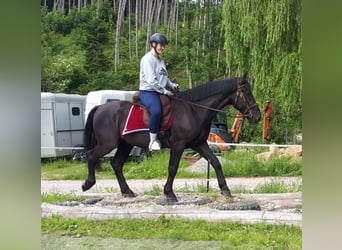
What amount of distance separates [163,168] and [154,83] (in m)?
0.88

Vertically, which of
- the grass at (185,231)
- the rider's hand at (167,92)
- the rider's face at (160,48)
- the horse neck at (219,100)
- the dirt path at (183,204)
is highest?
the rider's face at (160,48)

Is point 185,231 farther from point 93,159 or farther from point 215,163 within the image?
point 93,159

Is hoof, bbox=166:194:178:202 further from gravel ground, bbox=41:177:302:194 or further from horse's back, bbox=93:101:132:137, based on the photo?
horse's back, bbox=93:101:132:137

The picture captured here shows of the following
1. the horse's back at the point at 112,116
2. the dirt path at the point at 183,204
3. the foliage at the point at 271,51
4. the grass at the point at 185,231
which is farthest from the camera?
the horse's back at the point at 112,116

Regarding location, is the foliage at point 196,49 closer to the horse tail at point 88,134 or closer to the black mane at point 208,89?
the black mane at point 208,89

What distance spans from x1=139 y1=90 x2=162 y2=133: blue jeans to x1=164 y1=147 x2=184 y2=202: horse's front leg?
0.30 meters

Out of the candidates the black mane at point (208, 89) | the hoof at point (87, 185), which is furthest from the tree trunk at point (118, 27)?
the hoof at point (87, 185)

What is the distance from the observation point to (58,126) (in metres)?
5.92

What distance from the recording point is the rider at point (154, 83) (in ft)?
Answer: 18.6

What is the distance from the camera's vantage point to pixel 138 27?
586 centimetres

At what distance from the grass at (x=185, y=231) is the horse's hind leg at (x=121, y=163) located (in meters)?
0.31
